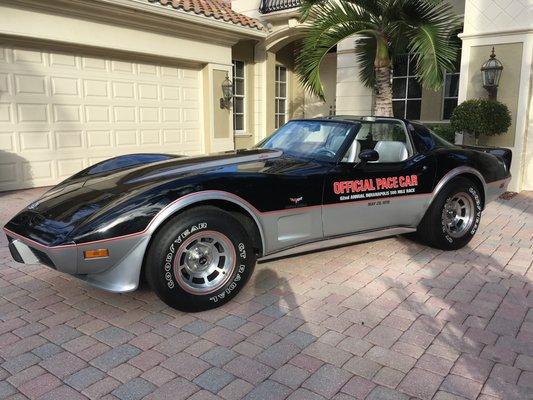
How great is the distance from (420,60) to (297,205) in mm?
5265

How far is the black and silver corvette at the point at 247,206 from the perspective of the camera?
10.6 feet

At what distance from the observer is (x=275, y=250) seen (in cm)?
396

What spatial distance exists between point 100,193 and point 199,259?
91 centimetres

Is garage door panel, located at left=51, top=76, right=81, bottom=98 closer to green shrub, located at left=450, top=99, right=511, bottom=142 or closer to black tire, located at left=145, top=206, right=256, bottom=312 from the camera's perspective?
black tire, located at left=145, top=206, right=256, bottom=312

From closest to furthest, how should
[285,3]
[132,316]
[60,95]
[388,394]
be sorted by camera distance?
[388,394] < [132,316] < [60,95] < [285,3]

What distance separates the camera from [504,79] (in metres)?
8.82

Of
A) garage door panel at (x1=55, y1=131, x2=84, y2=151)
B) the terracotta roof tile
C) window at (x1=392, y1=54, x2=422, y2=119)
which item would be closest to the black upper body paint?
garage door panel at (x1=55, y1=131, x2=84, y2=151)

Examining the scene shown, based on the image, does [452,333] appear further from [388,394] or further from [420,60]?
[420,60]

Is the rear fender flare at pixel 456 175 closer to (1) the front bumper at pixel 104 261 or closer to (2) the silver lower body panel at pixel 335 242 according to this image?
(2) the silver lower body panel at pixel 335 242

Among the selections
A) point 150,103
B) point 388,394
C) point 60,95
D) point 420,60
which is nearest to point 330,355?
point 388,394

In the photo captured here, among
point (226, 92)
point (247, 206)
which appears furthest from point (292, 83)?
point (247, 206)

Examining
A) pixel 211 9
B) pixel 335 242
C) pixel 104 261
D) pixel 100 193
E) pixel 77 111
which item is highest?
pixel 211 9

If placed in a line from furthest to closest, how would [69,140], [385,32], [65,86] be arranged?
[69,140] < [65,86] < [385,32]

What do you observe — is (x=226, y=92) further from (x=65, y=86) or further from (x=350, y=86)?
(x=65, y=86)
